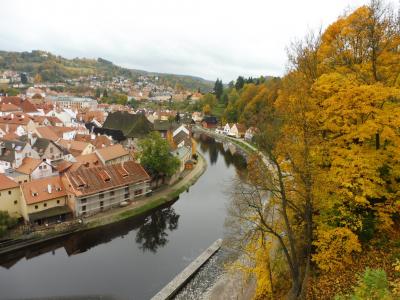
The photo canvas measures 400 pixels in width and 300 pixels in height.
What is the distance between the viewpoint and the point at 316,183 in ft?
39.1

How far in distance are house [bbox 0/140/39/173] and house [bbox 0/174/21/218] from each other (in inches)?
186

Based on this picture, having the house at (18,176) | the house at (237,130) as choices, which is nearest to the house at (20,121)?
the house at (18,176)

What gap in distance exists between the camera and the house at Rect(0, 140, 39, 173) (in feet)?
105

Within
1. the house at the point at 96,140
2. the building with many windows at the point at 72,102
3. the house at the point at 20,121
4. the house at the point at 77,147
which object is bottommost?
the house at the point at 77,147

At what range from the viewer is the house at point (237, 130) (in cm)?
7525

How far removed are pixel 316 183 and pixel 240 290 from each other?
31.1 ft

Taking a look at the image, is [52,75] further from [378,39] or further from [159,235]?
[378,39]

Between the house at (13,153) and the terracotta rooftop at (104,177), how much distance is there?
22.3 feet

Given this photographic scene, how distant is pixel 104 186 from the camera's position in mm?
30281

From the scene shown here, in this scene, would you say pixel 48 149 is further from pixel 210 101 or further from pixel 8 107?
pixel 210 101

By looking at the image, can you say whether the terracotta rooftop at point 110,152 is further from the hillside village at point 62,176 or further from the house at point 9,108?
the house at point 9,108

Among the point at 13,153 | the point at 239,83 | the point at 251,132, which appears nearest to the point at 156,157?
the point at 13,153

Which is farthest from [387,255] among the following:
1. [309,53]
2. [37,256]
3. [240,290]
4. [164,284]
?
[37,256]

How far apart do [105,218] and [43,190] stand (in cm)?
564
